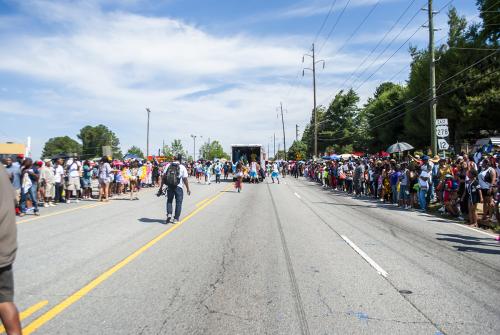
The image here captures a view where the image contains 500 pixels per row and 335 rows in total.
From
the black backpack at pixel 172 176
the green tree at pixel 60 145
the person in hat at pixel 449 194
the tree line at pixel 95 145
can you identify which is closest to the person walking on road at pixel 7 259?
the black backpack at pixel 172 176

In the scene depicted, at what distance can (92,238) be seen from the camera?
8.93 meters

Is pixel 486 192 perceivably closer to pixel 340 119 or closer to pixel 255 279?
pixel 255 279

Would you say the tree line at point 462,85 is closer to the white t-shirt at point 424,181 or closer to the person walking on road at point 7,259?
the white t-shirt at point 424,181

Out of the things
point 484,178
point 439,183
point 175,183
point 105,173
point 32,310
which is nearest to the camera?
point 32,310

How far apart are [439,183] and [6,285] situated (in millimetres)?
14123

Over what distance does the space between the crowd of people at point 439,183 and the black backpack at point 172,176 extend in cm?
819

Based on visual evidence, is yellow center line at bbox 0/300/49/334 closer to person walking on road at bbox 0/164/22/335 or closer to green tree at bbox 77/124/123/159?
person walking on road at bbox 0/164/22/335

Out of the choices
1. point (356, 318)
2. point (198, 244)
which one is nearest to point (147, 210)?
point (198, 244)

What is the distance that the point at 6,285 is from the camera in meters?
3.38

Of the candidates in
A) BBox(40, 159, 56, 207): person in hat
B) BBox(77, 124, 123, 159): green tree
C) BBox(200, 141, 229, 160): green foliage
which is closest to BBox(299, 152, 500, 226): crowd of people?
BBox(40, 159, 56, 207): person in hat

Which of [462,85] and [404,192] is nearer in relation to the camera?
[404,192]

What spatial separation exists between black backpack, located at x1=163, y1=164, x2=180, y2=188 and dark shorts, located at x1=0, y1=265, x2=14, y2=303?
25.7 feet

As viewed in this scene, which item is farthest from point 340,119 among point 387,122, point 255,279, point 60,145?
point 60,145

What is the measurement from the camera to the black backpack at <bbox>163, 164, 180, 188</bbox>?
11242 mm
